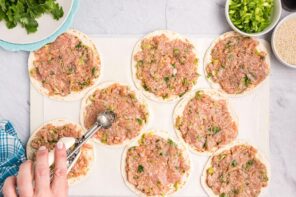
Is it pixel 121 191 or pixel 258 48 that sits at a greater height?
pixel 258 48

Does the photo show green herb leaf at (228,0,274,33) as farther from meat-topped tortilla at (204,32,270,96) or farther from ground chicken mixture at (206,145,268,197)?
ground chicken mixture at (206,145,268,197)

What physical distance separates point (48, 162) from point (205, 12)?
1.49m

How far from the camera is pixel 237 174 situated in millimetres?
2840

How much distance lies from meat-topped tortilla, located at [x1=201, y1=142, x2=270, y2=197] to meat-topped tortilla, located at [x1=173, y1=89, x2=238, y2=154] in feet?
0.33

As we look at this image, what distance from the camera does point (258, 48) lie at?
9.40 ft

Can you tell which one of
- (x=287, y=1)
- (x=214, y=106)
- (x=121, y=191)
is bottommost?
(x=121, y=191)

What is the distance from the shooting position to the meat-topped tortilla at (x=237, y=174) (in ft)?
9.30

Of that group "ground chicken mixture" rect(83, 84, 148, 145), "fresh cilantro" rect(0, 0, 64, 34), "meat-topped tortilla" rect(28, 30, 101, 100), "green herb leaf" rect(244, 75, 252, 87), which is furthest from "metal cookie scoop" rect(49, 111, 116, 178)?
"green herb leaf" rect(244, 75, 252, 87)

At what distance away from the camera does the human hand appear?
212 cm

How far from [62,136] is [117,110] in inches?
15.9

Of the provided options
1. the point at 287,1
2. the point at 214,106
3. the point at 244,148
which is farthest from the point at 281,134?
the point at 287,1

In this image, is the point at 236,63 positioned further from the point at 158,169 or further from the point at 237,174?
the point at 158,169

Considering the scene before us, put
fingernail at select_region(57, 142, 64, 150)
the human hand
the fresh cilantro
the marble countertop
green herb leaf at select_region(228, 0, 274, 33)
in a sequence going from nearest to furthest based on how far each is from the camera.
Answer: the human hand, fingernail at select_region(57, 142, 64, 150), the fresh cilantro, green herb leaf at select_region(228, 0, 274, 33), the marble countertop

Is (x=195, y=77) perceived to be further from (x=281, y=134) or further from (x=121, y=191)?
(x=121, y=191)
